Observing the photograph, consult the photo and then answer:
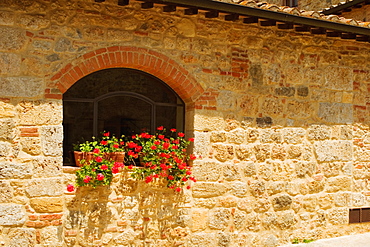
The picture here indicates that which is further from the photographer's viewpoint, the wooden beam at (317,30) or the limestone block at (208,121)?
the wooden beam at (317,30)

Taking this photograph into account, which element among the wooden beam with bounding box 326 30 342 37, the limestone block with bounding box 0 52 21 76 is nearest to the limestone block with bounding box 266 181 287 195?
the wooden beam with bounding box 326 30 342 37

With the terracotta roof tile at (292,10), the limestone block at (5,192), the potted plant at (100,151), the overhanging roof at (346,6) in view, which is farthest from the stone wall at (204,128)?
the overhanging roof at (346,6)

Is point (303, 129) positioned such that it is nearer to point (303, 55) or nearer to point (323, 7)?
point (303, 55)

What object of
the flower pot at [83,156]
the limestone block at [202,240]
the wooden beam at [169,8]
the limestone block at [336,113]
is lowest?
the limestone block at [202,240]

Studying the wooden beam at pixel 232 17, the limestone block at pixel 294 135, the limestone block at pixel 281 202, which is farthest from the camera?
the limestone block at pixel 294 135

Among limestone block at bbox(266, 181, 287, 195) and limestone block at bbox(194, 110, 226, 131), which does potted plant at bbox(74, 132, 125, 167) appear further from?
limestone block at bbox(266, 181, 287, 195)

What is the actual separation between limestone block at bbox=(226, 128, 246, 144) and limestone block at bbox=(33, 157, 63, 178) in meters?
2.26

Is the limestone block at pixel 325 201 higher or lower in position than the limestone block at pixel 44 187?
lower

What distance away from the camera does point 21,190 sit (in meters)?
4.53

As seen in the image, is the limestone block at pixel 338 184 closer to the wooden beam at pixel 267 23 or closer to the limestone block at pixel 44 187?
the wooden beam at pixel 267 23

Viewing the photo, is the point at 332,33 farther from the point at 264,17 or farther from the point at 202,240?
the point at 202,240

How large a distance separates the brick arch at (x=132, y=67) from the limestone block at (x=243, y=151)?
0.95m

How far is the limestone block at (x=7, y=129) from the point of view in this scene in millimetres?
4473

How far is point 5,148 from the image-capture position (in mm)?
4477
